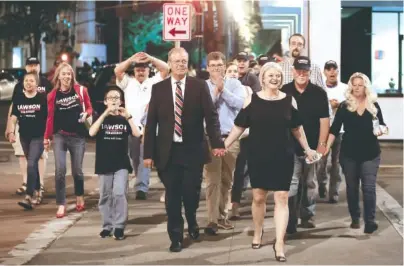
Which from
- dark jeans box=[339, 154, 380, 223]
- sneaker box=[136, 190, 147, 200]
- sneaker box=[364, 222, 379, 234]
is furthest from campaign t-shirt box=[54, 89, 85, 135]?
sneaker box=[364, 222, 379, 234]

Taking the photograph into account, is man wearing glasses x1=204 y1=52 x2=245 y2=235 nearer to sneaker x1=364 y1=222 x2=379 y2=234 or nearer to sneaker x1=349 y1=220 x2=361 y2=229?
sneaker x1=349 y1=220 x2=361 y2=229

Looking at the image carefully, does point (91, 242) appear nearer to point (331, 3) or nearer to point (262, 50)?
point (331, 3)

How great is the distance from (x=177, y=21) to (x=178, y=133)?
16.9ft

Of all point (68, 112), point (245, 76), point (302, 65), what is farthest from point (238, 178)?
point (68, 112)

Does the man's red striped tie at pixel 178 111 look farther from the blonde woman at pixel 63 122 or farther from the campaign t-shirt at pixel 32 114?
the campaign t-shirt at pixel 32 114

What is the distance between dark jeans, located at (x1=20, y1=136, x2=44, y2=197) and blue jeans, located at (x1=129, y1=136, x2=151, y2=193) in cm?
137

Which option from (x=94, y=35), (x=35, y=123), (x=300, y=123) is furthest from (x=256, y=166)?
(x=94, y=35)

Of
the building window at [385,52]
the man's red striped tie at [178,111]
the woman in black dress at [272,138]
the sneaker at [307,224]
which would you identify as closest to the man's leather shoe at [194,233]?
the woman in black dress at [272,138]

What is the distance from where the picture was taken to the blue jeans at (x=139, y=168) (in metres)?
11.3

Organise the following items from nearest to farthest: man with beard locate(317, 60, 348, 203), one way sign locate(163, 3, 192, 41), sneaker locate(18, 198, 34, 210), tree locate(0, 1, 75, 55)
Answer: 1. sneaker locate(18, 198, 34, 210)
2. man with beard locate(317, 60, 348, 203)
3. one way sign locate(163, 3, 192, 41)
4. tree locate(0, 1, 75, 55)

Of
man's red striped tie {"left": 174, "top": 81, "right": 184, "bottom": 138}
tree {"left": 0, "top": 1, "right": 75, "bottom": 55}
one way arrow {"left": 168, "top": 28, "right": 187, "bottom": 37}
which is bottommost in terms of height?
man's red striped tie {"left": 174, "top": 81, "right": 184, "bottom": 138}

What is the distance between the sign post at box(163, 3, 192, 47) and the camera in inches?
499

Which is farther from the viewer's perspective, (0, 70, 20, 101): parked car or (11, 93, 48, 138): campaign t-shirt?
(0, 70, 20, 101): parked car

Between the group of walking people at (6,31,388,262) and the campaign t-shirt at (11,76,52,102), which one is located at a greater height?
the campaign t-shirt at (11,76,52,102)
